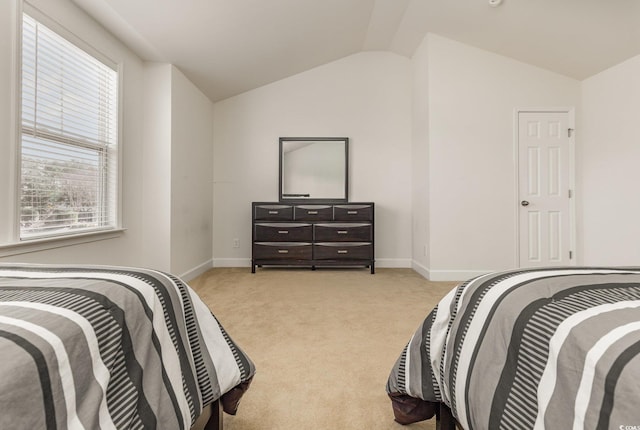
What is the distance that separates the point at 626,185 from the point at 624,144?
0.40 metres

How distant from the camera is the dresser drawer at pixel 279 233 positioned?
428 cm

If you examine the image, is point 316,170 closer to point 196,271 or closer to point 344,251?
point 344,251

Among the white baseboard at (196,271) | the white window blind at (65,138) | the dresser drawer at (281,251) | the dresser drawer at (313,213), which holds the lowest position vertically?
the white baseboard at (196,271)

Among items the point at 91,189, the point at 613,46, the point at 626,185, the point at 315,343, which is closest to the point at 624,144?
the point at 626,185

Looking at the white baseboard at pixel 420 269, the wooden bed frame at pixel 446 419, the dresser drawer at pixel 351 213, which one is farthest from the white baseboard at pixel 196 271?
the wooden bed frame at pixel 446 419

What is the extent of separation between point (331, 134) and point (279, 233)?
152 centimetres

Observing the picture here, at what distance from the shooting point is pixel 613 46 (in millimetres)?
3232

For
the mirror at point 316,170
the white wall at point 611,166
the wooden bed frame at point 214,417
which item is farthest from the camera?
the mirror at point 316,170

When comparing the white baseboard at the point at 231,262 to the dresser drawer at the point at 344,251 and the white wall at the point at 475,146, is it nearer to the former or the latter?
the dresser drawer at the point at 344,251

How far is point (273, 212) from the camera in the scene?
4.30 meters

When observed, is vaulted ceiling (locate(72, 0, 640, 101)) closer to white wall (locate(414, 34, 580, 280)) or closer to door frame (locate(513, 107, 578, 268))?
white wall (locate(414, 34, 580, 280))

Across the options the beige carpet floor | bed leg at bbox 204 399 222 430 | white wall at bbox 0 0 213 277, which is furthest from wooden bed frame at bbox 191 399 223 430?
white wall at bbox 0 0 213 277

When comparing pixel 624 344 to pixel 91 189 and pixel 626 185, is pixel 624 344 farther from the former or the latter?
pixel 626 185

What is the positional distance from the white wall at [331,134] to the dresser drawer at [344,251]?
467mm
